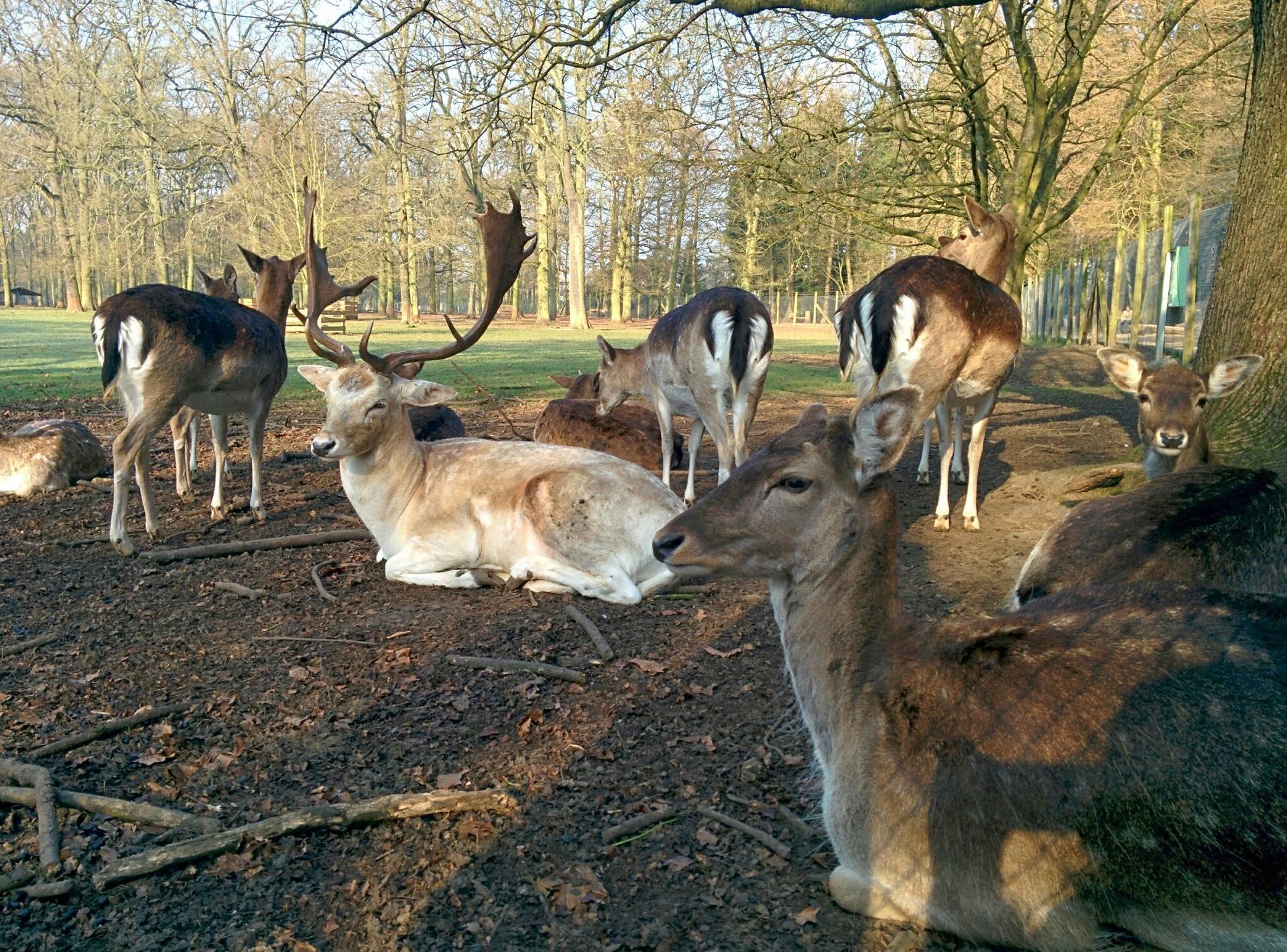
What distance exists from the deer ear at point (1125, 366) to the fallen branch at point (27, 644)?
6725 millimetres

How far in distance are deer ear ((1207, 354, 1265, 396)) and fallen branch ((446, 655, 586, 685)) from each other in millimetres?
4576

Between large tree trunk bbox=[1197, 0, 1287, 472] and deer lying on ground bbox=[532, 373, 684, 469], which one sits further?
deer lying on ground bbox=[532, 373, 684, 469]

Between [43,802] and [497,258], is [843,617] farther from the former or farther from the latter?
[497,258]

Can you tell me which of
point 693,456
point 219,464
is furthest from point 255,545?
point 693,456

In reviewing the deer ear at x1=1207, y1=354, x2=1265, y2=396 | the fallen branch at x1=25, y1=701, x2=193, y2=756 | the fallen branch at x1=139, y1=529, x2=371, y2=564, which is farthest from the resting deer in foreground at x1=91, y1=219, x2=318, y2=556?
the deer ear at x1=1207, y1=354, x2=1265, y2=396

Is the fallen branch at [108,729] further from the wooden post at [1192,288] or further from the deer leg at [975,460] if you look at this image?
the wooden post at [1192,288]

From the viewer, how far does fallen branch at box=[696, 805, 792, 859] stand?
333 cm

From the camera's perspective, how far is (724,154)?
1717 cm

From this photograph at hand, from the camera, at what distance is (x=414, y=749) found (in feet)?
13.3

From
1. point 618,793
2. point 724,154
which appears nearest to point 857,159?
point 724,154

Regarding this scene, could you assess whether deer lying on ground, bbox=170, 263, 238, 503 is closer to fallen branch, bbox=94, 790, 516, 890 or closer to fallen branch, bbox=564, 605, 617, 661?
fallen branch, bbox=564, 605, 617, 661

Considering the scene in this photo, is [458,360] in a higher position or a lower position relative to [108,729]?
higher

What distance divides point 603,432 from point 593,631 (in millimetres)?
4985

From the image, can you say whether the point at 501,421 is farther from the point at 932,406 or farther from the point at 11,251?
the point at 11,251
